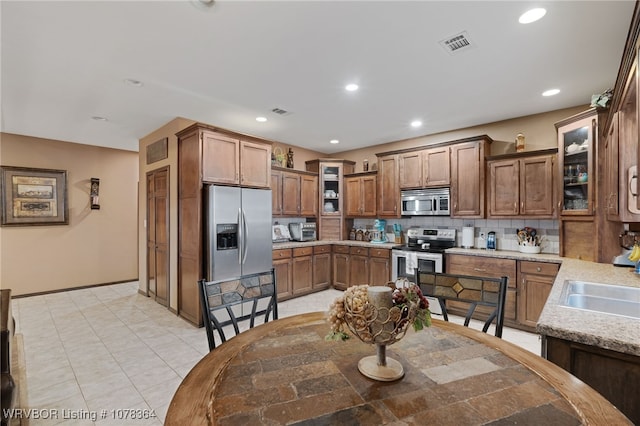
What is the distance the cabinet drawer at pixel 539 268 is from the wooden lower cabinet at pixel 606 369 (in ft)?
8.18

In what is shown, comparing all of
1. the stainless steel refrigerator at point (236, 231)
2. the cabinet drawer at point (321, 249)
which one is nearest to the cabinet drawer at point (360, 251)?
the cabinet drawer at point (321, 249)

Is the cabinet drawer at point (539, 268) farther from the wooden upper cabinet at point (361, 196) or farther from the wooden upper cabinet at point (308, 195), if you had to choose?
the wooden upper cabinet at point (308, 195)

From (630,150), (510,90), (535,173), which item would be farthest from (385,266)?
(630,150)

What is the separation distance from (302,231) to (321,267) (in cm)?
73

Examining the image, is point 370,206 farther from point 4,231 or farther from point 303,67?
point 4,231

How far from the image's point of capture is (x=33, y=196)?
4.99 meters

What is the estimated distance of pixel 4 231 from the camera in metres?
4.80

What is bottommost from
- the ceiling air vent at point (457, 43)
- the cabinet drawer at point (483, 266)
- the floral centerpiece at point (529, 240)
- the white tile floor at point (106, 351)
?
the white tile floor at point (106, 351)

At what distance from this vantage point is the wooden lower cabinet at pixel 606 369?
3.82ft

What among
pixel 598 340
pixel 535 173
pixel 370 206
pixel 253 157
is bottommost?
pixel 598 340

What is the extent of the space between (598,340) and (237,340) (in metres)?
1.53

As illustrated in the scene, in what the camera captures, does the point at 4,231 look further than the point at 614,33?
Yes

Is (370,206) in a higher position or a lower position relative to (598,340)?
higher

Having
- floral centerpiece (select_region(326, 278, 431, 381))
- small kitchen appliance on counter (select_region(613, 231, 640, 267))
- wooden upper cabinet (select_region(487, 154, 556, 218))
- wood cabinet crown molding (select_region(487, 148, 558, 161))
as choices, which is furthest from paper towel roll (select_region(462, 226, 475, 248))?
floral centerpiece (select_region(326, 278, 431, 381))
